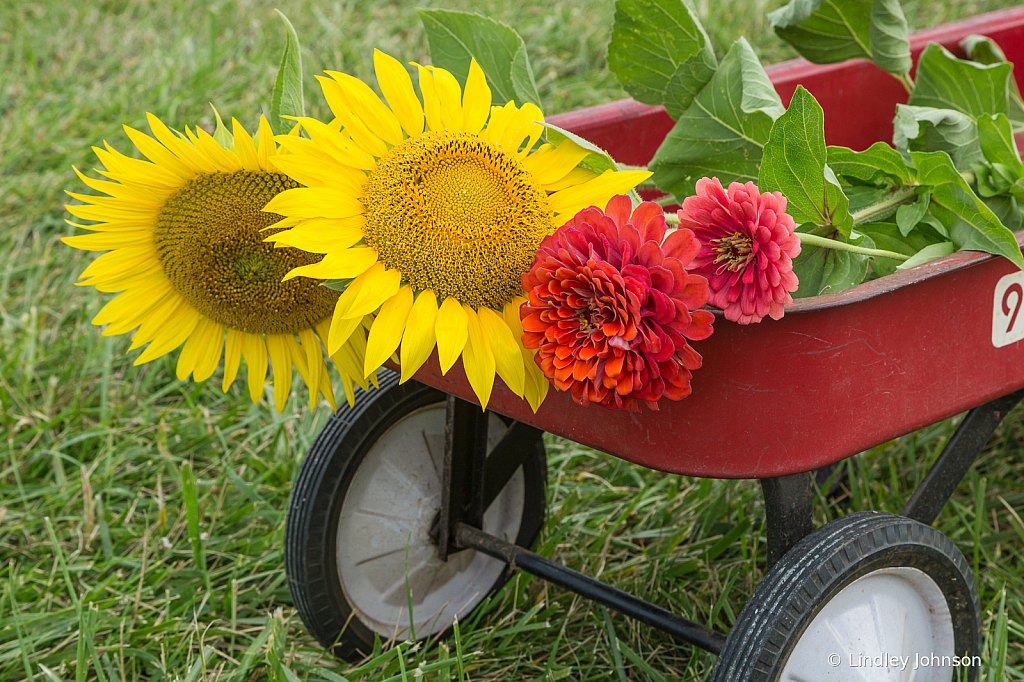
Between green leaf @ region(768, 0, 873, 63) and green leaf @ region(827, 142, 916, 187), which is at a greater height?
green leaf @ region(768, 0, 873, 63)

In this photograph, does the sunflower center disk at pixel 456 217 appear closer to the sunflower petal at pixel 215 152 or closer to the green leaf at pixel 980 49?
the sunflower petal at pixel 215 152

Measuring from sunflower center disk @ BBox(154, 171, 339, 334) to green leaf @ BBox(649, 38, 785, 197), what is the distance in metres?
0.47

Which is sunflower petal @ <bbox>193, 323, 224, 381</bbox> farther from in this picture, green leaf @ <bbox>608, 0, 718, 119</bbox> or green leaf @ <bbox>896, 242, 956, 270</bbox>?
green leaf @ <bbox>896, 242, 956, 270</bbox>

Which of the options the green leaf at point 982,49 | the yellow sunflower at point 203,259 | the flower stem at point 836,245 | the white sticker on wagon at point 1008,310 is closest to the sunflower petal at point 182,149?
the yellow sunflower at point 203,259

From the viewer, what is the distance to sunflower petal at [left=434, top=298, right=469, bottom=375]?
0.67 m

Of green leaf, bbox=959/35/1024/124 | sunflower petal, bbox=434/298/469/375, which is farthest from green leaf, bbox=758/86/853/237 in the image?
green leaf, bbox=959/35/1024/124

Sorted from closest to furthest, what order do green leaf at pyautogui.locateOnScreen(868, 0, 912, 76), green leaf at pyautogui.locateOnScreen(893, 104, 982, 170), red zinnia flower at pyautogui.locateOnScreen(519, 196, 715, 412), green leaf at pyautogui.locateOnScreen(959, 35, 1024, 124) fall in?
1. red zinnia flower at pyautogui.locateOnScreen(519, 196, 715, 412)
2. green leaf at pyautogui.locateOnScreen(893, 104, 982, 170)
3. green leaf at pyautogui.locateOnScreen(868, 0, 912, 76)
4. green leaf at pyautogui.locateOnScreen(959, 35, 1024, 124)

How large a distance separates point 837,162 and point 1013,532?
0.83m

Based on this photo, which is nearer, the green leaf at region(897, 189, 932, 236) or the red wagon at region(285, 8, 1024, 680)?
the red wagon at region(285, 8, 1024, 680)

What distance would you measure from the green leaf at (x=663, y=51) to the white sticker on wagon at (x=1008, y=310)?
0.38 m

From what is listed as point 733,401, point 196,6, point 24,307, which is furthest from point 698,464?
point 196,6

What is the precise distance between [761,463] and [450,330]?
0.33 meters

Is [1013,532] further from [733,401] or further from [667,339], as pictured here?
[667,339]

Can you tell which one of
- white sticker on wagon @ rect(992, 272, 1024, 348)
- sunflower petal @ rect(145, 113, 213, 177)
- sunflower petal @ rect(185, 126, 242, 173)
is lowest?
sunflower petal @ rect(145, 113, 213, 177)
